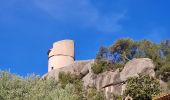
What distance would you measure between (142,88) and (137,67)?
11.4 m

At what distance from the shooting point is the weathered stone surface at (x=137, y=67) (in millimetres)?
50219

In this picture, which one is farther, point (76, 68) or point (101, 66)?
point (76, 68)

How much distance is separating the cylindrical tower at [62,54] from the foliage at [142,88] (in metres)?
26.3

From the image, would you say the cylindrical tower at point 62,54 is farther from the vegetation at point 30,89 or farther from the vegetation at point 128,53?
the vegetation at point 30,89

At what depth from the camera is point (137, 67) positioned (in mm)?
50688

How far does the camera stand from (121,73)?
52281 mm

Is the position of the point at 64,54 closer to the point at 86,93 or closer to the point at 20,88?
the point at 86,93

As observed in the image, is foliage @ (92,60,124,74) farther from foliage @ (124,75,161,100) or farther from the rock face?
foliage @ (124,75,161,100)

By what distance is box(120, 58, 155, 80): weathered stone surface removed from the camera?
50.2m

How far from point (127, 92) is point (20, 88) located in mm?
17740

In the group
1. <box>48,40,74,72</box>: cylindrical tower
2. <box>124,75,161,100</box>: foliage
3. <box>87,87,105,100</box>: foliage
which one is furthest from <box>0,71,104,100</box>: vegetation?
<box>48,40,74,72</box>: cylindrical tower

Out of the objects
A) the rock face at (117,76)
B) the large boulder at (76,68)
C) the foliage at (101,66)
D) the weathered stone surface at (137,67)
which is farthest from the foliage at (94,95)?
the large boulder at (76,68)

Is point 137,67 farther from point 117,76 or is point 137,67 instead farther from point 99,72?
point 99,72

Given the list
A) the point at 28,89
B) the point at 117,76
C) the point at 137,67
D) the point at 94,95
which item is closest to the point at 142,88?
the point at 94,95
